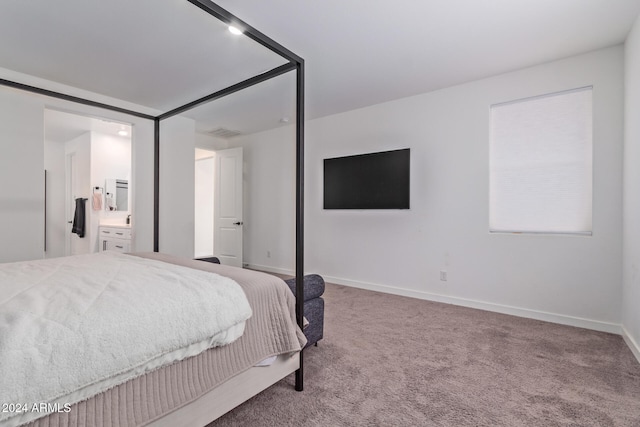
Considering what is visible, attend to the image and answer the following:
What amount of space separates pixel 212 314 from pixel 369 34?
2.35 meters

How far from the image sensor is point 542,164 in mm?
2971

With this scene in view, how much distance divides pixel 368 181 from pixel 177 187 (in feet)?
8.80

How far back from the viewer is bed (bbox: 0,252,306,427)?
3.01 feet

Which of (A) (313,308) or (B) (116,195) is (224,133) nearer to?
(B) (116,195)

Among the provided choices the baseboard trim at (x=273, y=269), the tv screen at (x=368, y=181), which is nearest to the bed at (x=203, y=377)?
the tv screen at (x=368, y=181)

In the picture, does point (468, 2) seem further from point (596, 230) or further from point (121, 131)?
point (121, 131)

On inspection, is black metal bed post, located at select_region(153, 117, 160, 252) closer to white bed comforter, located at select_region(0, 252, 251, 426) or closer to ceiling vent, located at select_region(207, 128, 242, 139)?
white bed comforter, located at select_region(0, 252, 251, 426)

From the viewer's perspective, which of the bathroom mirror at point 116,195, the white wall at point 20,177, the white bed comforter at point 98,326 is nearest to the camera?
the white bed comforter at point 98,326

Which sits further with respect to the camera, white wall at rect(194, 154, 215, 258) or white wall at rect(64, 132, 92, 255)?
white wall at rect(194, 154, 215, 258)

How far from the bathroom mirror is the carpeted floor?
4228 mm

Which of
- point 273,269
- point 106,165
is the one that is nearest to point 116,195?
point 106,165

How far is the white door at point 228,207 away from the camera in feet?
17.3

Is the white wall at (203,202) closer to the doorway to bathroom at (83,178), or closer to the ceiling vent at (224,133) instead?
the ceiling vent at (224,133)

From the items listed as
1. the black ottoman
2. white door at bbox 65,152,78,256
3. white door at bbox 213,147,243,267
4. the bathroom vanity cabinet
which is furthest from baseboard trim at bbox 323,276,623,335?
white door at bbox 65,152,78,256
